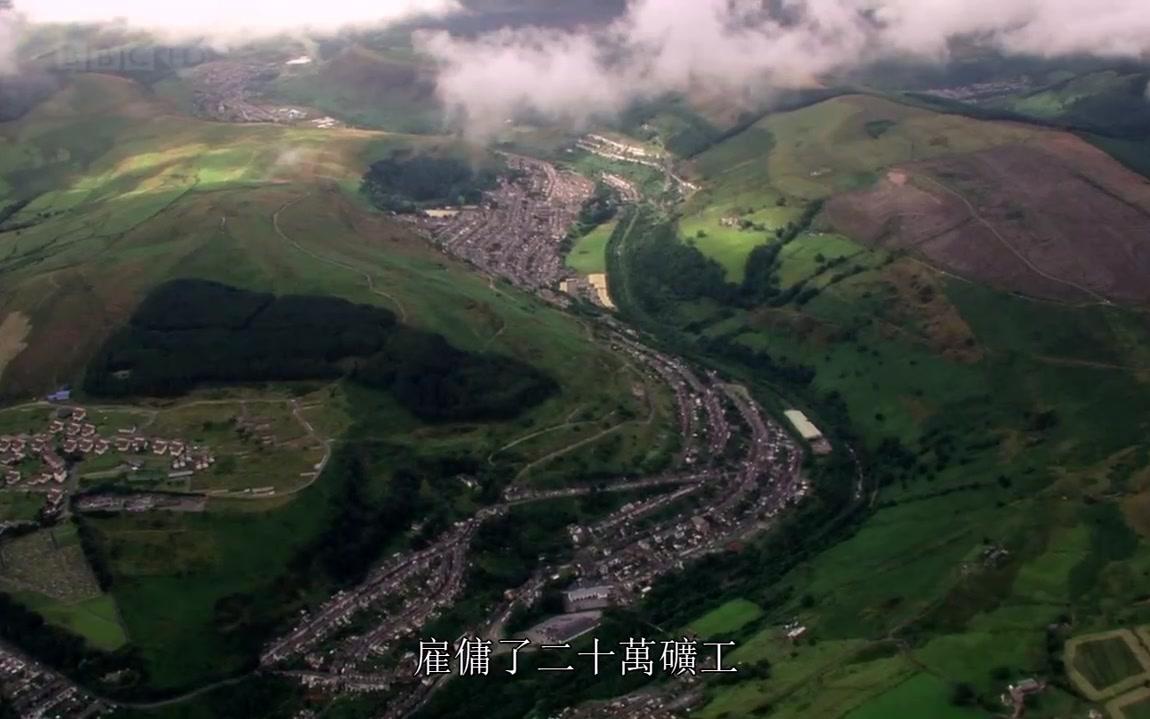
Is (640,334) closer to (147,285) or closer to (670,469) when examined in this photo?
(670,469)

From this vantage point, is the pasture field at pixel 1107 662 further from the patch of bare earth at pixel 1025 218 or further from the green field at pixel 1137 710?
the patch of bare earth at pixel 1025 218

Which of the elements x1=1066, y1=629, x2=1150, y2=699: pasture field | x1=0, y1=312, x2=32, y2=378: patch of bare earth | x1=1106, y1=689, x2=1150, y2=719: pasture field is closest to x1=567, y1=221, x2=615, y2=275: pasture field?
x1=0, y1=312, x2=32, y2=378: patch of bare earth

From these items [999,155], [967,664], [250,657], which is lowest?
[250,657]

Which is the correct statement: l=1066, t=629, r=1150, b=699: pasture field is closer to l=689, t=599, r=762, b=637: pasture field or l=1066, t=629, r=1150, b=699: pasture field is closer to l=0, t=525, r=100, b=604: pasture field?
l=689, t=599, r=762, b=637: pasture field

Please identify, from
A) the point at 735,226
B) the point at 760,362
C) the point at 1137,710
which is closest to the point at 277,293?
the point at 760,362

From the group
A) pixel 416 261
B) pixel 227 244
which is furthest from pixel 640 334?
pixel 227 244

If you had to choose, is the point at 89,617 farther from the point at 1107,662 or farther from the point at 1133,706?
the point at 1133,706
